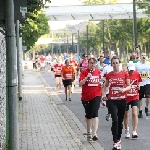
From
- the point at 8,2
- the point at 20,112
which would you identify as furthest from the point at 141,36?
the point at 8,2

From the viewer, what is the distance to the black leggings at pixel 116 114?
11.0 metres

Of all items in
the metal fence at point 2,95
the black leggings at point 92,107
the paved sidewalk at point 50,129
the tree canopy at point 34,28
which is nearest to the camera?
the metal fence at point 2,95

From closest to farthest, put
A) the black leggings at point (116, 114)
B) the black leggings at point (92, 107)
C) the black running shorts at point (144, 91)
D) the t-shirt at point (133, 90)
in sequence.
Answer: the black leggings at point (116, 114)
the black leggings at point (92, 107)
the t-shirt at point (133, 90)
the black running shorts at point (144, 91)

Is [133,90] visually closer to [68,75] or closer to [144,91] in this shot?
[144,91]

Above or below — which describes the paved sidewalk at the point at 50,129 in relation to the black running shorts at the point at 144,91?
below

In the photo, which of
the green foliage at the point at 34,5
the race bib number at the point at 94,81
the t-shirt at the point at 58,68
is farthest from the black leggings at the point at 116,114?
the t-shirt at the point at 58,68

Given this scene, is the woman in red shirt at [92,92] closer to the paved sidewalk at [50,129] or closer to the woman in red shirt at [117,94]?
the paved sidewalk at [50,129]

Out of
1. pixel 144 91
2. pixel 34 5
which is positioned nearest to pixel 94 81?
pixel 34 5

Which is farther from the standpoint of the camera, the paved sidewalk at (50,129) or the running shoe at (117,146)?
the paved sidewalk at (50,129)

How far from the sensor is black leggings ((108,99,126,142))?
11.0m

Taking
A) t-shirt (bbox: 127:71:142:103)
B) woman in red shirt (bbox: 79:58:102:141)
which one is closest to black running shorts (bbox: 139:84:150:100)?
t-shirt (bbox: 127:71:142:103)

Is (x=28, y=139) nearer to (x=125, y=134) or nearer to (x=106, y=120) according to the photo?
(x=125, y=134)

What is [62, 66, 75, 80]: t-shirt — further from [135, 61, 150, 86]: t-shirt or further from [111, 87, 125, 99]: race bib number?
[111, 87, 125, 99]: race bib number

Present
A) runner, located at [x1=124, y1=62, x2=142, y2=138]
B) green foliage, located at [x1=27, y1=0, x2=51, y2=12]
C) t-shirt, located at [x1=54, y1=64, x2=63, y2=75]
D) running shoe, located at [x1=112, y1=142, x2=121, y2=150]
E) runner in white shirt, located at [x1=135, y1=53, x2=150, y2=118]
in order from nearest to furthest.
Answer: running shoe, located at [x1=112, y1=142, x2=121, y2=150], runner, located at [x1=124, y1=62, x2=142, y2=138], green foliage, located at [x1=27, y1=0, x2=51, y2=12], runner in white shirt, located at [x1=135, y1=53, x2=150, y2=118], t-shirt, located at [x1=54, y1=64, x2=63, y2=75]
